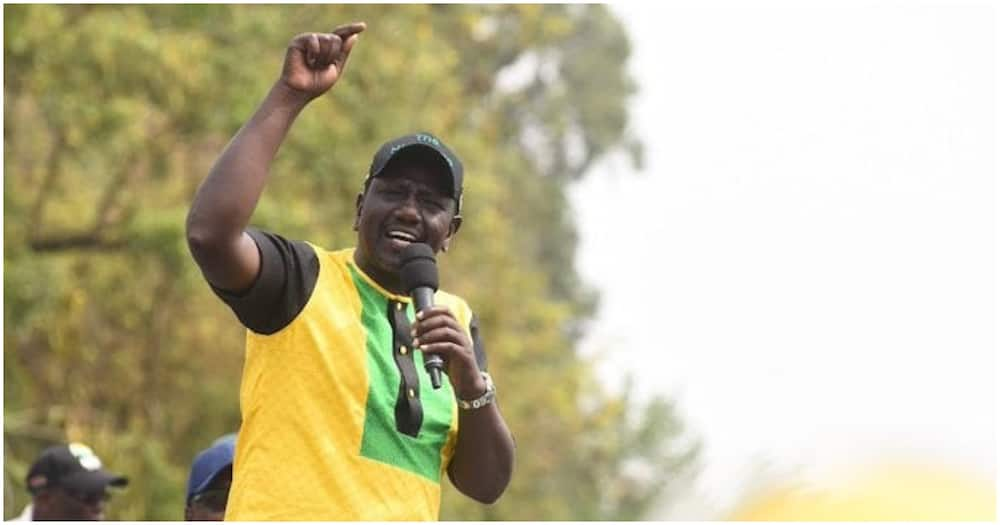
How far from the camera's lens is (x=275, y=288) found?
148 inches

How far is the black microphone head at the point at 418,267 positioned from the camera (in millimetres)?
3768

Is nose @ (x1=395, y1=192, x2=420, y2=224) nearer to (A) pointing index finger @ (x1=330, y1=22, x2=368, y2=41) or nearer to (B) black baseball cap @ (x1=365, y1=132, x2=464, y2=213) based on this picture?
(B) black baseball cap @ (x1=365, y1=132, x2=464, y2=213)

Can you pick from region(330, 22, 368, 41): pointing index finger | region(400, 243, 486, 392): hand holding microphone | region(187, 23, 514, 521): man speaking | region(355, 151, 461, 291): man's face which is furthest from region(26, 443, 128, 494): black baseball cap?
region(330, 22, 368, 41): pointing index finger

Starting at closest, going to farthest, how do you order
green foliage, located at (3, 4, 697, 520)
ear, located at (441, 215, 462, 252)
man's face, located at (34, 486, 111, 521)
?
1. ear, located at (441, 215, 462, 252)
2. man's face, located at (34, 486, 111, 521)
3. green foliage, located at (3, 4, 697, 520)

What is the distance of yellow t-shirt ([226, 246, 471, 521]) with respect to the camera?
380cm

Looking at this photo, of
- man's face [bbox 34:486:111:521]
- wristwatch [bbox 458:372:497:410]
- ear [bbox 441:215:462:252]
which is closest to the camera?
wristwatch [bbox 458:372:497:410]

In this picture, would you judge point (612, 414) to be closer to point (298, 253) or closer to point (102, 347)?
point (102, 347)

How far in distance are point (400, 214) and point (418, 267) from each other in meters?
0.18

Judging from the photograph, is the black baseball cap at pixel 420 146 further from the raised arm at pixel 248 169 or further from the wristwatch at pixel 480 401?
the wristwatch at pixel 480 401

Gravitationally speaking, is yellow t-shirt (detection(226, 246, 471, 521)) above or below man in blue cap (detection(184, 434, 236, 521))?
below

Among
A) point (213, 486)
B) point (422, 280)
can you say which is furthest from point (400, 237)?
point (213, 486)

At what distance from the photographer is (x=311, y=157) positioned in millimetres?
14602

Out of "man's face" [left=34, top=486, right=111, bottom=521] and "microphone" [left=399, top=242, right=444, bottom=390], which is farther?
"man's face" [left=34, top=486, right=111, bottom=521]

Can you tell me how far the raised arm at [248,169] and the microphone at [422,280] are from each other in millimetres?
297
